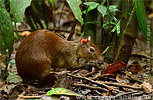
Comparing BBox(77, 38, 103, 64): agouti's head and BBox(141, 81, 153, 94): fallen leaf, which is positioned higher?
BBox(77, 38, 103, 64): agouti's head

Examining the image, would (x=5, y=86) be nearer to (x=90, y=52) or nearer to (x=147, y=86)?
(x=90, y=52)

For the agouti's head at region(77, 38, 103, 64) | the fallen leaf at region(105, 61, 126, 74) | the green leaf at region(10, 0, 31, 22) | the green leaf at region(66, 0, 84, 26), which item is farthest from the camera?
the agouti's head at region(77, 38, 103, 64)

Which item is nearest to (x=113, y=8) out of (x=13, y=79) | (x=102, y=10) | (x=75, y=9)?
(x=102, y=10)

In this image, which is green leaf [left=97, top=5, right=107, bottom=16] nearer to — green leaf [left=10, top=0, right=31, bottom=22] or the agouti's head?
the agouti's head

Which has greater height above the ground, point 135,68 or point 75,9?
point 75,9

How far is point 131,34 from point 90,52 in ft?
2.34

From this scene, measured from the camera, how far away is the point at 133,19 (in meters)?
4.04

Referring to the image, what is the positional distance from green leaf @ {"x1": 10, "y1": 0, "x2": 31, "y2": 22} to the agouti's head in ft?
3.90

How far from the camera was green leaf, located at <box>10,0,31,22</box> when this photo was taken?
3.46 m

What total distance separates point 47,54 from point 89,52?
69 centimetres

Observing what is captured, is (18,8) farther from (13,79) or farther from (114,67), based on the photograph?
(114,67)

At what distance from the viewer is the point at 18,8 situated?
3.47m

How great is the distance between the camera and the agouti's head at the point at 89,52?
4.21 meters

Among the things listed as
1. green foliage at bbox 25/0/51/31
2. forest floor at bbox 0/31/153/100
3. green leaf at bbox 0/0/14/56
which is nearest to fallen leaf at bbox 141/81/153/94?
forest floor at bbox 0/31/153/100
